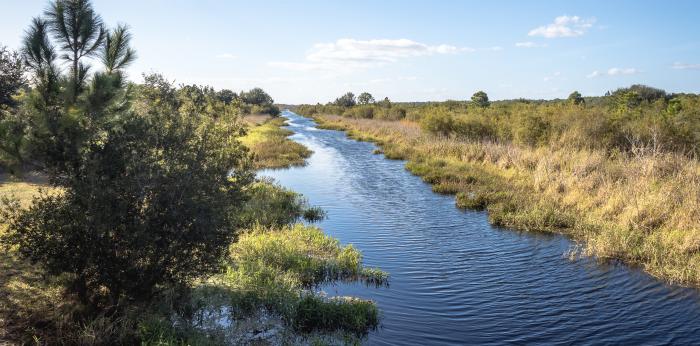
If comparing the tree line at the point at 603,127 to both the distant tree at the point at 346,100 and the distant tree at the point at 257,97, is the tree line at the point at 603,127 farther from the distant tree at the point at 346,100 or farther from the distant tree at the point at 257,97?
the distant tree at the point at 346,100

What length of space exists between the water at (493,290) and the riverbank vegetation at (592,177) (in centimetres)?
83

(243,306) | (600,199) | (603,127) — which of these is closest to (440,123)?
(603,127)

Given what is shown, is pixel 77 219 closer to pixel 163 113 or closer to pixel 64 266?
pixel 64 266

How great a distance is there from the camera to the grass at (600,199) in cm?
1205

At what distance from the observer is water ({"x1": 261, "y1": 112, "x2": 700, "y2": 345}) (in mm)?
8602

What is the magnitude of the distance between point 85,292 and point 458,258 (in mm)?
8861

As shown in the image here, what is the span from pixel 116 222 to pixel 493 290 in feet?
25.2

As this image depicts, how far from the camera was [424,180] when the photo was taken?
2495 cm

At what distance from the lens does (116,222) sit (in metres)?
7.05

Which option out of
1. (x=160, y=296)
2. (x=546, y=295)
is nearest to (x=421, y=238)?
(x=546, y=295)

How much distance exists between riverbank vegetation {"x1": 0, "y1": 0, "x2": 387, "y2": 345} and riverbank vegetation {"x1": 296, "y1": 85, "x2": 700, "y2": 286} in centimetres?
825

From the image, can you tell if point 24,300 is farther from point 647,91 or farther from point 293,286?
point 647,91

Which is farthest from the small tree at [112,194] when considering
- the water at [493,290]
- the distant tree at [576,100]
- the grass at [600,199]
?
the distant tree at [576,100]

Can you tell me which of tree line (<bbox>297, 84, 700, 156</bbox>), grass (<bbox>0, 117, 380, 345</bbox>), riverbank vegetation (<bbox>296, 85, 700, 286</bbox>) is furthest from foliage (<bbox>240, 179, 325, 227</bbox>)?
tree line (<bbox>297, 84, 700, 156</bbox>)
